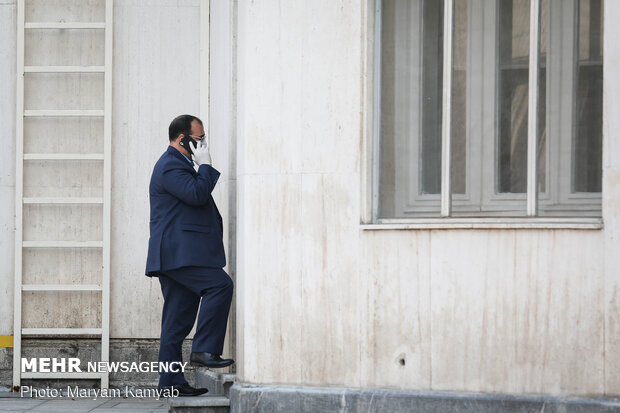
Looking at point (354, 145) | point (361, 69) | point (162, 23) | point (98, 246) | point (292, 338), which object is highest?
point (162, 23)

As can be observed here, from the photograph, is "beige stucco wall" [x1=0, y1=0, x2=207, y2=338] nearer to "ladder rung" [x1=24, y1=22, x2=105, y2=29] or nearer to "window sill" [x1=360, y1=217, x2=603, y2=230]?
"ladder rung" [x1=24, y1=22, x2=105, y2=29]

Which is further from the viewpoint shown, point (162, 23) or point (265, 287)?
point (162, 23)

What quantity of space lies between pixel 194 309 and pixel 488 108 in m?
2.51

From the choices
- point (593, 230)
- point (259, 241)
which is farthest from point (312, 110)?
point (593, 230)

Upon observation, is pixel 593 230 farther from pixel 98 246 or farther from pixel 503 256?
pixel 98 246

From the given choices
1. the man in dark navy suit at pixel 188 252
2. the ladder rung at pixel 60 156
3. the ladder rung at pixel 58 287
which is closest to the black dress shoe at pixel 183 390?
the man in dark navy suit at pixel 188 252

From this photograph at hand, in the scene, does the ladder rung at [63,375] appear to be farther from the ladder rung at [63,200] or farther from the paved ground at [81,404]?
the ladder rung at [63,200]

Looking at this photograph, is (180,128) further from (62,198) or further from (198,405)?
(198,405)

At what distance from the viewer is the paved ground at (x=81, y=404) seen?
7.73 meters

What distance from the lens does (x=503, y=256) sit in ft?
22.4

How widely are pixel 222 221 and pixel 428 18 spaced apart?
2131 millimetres

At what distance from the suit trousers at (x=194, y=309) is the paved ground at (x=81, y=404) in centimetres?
47

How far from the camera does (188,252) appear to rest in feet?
24.2

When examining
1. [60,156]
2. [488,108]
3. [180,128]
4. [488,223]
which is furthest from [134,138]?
[488,223]
